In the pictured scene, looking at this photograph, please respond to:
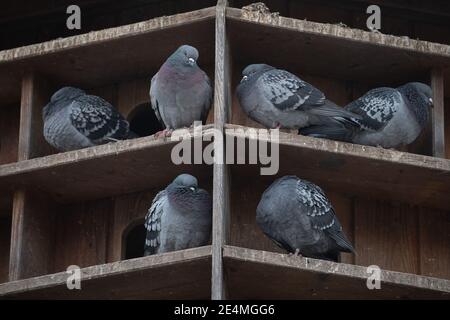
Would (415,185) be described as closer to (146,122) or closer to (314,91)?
(314,91)

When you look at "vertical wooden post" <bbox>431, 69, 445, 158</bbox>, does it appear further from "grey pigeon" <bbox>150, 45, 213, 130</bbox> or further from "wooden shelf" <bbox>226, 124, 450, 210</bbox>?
"grey pigeon" <bbox>150, 45, 213, 130</bbox>

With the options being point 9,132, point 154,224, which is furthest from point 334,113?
point 9,132

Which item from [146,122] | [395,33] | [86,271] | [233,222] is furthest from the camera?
[146,122]

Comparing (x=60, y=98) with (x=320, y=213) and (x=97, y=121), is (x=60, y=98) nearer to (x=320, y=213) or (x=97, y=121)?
(x=97, y=121)

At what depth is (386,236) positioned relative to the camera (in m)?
16.6

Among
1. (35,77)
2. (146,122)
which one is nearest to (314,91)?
(35,77)

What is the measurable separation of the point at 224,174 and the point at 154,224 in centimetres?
89

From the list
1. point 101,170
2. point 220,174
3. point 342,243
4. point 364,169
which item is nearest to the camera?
point 220,174

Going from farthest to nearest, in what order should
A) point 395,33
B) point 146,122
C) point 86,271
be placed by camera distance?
1. point 146,122
2. point 395,33
3. point 86,271

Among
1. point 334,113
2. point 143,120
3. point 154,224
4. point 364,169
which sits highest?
point 143,120

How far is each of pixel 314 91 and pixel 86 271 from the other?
289 centimetres

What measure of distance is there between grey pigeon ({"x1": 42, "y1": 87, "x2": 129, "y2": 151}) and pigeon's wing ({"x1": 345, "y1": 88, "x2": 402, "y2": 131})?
2.30m

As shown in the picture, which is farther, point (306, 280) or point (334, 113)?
point (334, 113)
